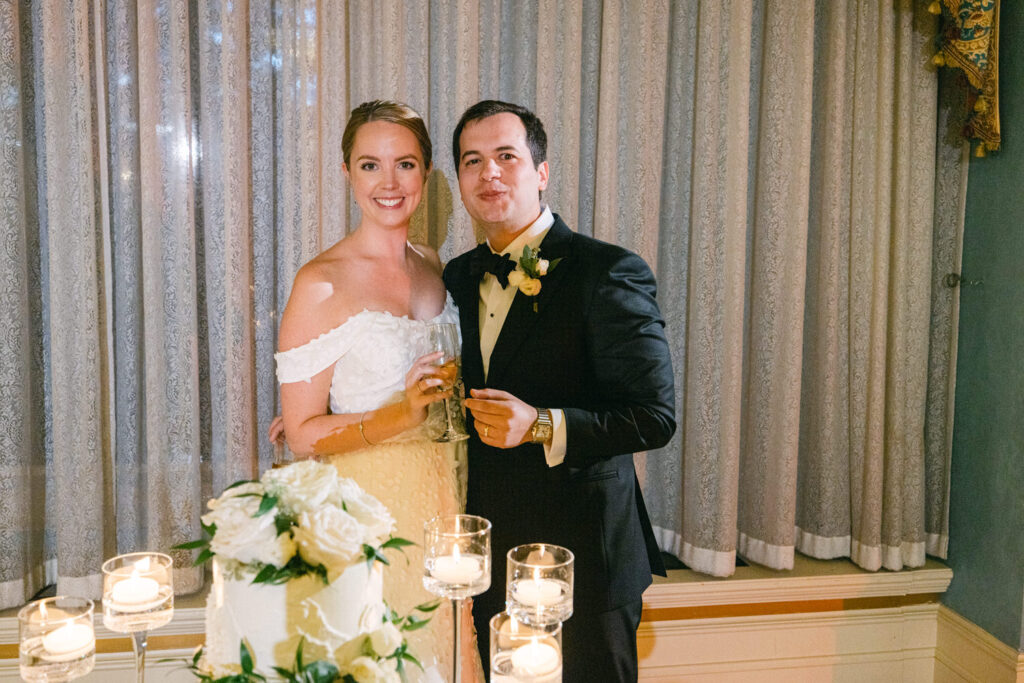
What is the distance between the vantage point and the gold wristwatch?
1.84 m

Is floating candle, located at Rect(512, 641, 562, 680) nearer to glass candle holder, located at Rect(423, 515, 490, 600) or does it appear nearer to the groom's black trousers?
glass candle holder, located at Rect(423, 515, 490, 600)

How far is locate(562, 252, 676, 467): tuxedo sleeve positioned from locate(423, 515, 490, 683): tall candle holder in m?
0.68

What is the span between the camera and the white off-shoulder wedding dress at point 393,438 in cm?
197

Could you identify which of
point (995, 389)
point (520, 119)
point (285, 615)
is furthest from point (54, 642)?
point (995, 389)

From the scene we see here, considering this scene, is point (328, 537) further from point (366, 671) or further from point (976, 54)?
point (976, 54)

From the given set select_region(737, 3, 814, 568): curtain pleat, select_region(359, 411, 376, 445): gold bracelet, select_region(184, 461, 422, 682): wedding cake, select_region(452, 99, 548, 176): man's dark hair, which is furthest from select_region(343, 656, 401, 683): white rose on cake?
select_region(737, 3, 814, 568): curtain pleat

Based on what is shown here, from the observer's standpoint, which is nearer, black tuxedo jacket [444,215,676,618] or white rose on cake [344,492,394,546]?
white rose on cake [344,492,394,546]

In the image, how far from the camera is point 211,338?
253 cm

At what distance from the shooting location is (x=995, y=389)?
8.99 ft

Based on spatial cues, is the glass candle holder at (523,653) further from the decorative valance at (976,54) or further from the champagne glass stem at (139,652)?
the decorative valance at (976,54)

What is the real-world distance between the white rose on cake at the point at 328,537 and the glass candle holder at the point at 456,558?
0.26m

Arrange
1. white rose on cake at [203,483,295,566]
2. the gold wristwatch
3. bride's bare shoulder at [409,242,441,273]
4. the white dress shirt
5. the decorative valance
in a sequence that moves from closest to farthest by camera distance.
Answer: white rose on cake at [203,483,295,566], the gold wristwatch, the white dress shirt, bride's bare shoulder at [409,242,441,273], the decorative valance

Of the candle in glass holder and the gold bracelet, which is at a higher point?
the gold bracelet

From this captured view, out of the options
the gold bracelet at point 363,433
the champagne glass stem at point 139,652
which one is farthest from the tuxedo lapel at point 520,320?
the champagne glass stem at point 139,652
